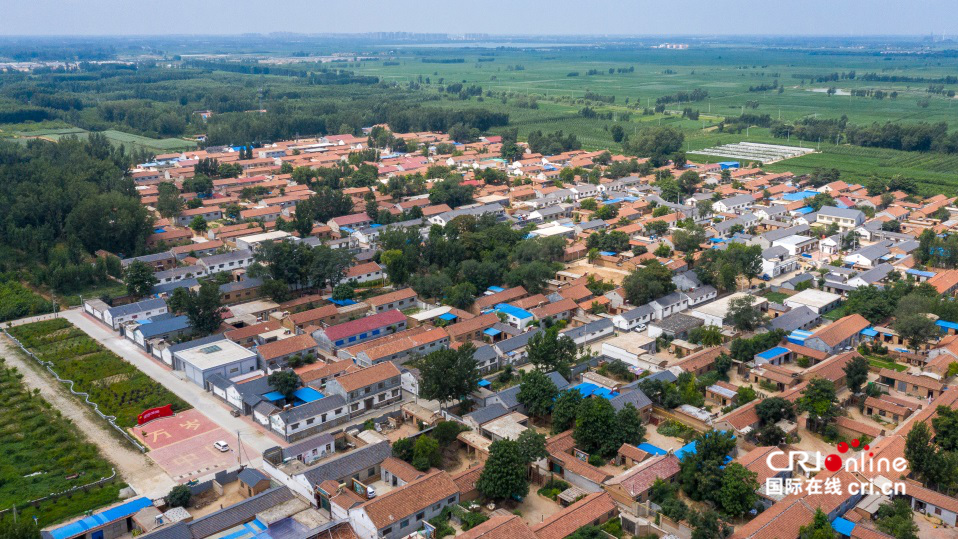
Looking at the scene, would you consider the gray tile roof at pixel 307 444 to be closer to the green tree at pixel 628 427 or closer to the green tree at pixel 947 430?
the green tree at pixel 628 427

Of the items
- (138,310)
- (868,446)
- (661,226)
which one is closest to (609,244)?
(661,226)

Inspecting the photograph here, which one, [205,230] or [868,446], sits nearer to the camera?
[868,446]

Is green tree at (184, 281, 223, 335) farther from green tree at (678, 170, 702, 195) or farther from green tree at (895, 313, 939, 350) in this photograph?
green tree at (678, 170, 702, 195)

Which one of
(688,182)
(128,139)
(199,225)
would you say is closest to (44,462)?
(199,225)

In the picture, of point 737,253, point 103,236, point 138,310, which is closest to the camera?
point 138,310

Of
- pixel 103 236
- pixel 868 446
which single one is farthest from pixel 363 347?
pixel 103 236

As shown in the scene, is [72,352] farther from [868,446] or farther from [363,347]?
[868,446]

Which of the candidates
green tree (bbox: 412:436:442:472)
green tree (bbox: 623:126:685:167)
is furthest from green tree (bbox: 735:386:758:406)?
green tree (bbox: 623:126:685:167)

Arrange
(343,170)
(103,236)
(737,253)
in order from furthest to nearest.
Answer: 1. (343,170)
2. (103,236)
3. (737,253)
